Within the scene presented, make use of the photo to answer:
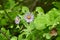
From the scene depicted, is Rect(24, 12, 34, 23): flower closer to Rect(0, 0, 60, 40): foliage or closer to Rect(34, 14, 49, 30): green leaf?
Rect(0, 0, 60, 40): foliage

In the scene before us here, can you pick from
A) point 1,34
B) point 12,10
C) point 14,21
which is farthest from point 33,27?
point 12,10

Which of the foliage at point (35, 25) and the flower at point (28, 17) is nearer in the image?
the foliage at point (35, 25)

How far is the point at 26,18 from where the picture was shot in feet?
5.51

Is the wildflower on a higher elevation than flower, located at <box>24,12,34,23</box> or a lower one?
lower

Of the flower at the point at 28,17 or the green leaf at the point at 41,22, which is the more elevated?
the flower at the point at 28,17

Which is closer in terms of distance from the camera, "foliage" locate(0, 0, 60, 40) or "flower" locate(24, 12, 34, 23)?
"foliage" locate(0, 0, 60, 40)

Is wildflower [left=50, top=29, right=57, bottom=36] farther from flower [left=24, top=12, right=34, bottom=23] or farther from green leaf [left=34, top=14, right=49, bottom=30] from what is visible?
flower [left=24, top=12, right=34, bottom=23]

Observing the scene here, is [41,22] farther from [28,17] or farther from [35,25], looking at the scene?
[28,17]

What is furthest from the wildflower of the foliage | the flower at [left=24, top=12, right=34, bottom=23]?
the flower at [left=24, top=12, right=34, bottom=23]

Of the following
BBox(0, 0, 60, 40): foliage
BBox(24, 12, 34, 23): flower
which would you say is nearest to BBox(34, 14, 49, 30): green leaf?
BBox(0, 0, 60, 40): foliage

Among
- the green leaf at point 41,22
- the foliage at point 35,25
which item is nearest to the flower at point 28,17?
the foliage at point 35,25

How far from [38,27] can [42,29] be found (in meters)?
0.03

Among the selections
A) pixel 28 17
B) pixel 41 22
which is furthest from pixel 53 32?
pixel 28 17

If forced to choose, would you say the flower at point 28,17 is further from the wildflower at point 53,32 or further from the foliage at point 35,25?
the wildflower at point 53,32
